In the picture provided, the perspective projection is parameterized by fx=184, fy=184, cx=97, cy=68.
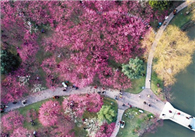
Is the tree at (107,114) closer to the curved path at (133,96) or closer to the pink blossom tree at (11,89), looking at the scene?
the curved path at (133,96)

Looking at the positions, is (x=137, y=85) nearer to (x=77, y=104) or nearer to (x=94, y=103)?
(x=94, y=103)

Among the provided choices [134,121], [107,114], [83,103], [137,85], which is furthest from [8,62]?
[134,121]

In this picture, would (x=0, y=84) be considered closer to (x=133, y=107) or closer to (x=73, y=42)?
(x=73, y=42)

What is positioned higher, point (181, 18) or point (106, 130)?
point (181, 18)

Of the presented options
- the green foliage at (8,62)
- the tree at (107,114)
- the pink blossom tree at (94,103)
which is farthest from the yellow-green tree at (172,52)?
the green foliage at (8,62)

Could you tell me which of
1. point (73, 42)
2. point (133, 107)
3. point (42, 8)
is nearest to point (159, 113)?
point (133, 107)

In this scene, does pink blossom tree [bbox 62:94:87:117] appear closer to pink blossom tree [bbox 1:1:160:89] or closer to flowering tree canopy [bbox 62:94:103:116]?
flowering tree canopy [bbox 62:94:103:116]
